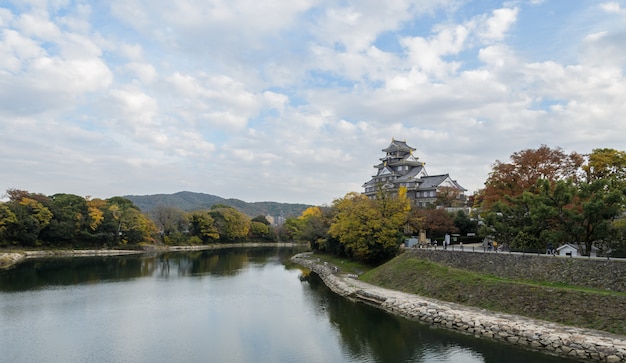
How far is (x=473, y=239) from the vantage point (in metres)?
37.2

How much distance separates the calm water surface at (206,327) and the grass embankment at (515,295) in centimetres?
338

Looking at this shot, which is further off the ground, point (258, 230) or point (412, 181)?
point (412, 181)

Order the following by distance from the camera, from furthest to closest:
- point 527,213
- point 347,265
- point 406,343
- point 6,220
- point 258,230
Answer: point 258,230
point 6,220
point 347,265
point 527,213
point 406,343

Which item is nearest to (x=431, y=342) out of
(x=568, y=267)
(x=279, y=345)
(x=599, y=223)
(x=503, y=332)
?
(x=503, y=332)

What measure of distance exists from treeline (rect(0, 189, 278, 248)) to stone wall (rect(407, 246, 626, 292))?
48.6 metres

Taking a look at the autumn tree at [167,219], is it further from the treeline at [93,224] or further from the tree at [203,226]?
the tree at [203,226]

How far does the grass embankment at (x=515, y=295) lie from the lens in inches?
674

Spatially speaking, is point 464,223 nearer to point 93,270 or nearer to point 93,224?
point 93,270

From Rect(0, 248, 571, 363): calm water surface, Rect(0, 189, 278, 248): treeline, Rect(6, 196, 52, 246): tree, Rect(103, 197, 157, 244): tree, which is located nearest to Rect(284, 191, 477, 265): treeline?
Rect(0, 248, 571, 363): calm water surface

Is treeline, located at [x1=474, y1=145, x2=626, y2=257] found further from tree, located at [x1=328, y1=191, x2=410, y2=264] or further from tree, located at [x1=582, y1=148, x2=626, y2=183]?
tree, located at [x1=328, y1=191, x2=410, y2=264]

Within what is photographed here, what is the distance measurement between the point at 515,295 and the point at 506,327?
3.25 meters

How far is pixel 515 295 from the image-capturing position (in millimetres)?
20281

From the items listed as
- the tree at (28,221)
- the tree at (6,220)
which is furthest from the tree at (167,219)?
the tree at (6,220)

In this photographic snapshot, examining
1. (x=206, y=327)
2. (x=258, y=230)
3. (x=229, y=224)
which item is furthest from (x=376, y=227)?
(x=258, y=230)
